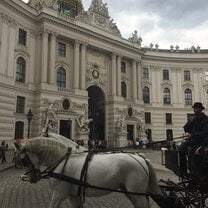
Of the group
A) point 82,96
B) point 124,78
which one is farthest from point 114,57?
point 82,96

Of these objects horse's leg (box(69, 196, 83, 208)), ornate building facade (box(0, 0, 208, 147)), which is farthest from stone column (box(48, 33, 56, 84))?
horse's leg (box(69, 196, 83, 208))

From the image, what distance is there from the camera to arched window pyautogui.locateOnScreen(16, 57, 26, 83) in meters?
36.7

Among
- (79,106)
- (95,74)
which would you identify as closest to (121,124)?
(79,106)

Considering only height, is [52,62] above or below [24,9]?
below

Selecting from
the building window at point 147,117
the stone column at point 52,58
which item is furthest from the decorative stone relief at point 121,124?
the stone column at point 52,58

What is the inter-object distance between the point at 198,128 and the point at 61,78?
116ft

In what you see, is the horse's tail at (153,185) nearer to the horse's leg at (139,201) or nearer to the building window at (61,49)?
the horse's leg at (139,201)

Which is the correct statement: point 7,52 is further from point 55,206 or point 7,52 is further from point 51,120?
point 55,206

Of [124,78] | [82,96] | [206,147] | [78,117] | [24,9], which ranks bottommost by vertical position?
[206,147]

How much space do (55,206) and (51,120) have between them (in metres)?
30.1

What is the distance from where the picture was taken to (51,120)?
3531 cm

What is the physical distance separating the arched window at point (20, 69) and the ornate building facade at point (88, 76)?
0.41ft

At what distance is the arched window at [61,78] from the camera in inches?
1592

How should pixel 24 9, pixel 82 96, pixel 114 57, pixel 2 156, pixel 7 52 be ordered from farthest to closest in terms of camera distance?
pixel 114 57 < pixel 82 96 < pixel 24 9 < pixel 7 52 < pixel 2 156
